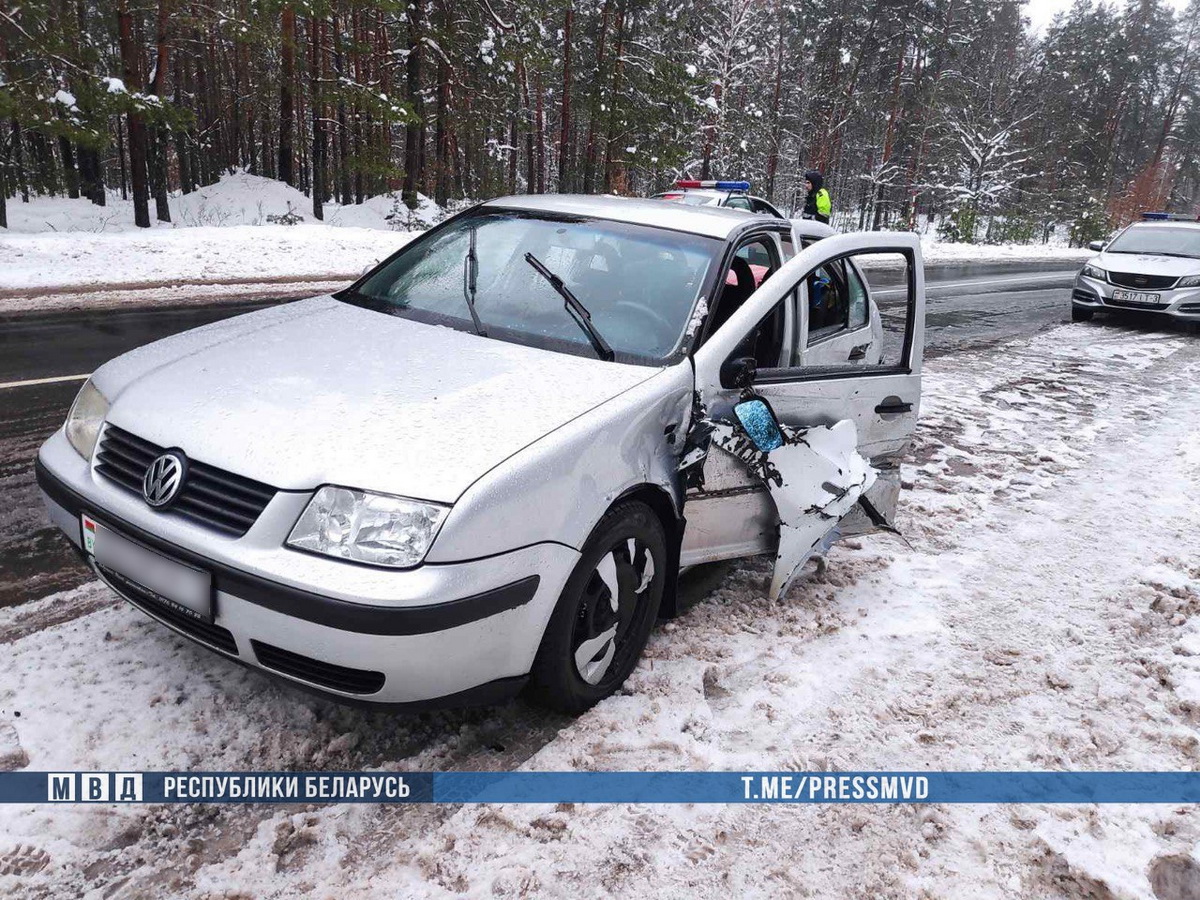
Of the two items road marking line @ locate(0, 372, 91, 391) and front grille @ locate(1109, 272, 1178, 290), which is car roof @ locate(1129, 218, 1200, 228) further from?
road marking line @ locate(0, 372, 91, 391)

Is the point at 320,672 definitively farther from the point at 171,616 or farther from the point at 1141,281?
the point at 1141,281

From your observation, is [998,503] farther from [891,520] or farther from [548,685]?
[548,685]

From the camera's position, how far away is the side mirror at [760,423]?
10.1ft

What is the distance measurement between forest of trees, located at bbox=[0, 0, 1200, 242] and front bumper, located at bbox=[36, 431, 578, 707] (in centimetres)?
1476

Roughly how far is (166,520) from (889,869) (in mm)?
2122

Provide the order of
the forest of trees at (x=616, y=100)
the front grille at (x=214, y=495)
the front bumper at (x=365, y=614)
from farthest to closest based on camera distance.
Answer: the forest of trees at (x=616, y=100), the front grille at (x=214, y=495), the front bumper at (x=365, y=614)

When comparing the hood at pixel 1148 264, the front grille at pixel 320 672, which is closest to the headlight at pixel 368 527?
the front grille at pixel 320 672

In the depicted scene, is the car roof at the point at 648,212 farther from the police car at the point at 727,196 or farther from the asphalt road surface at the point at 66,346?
the police car at the point at 727,196

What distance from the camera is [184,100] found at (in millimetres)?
38500

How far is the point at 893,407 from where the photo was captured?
3799 millimetres

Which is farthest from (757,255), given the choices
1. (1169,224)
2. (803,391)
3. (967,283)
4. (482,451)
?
(967,283)

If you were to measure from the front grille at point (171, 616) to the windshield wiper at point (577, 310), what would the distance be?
1459 millimetres

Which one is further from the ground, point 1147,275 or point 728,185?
point 728,185

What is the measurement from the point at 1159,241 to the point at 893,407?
38.7 ft
